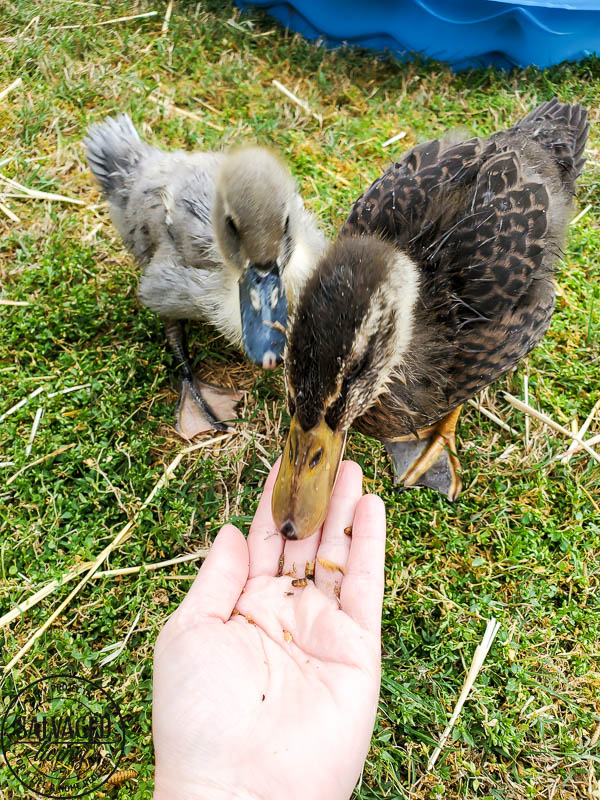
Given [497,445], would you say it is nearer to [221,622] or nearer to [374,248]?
[374,248]

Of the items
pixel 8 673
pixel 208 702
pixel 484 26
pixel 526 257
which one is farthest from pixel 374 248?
pixel 484 26

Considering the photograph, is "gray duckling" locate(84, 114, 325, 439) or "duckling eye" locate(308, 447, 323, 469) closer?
"duckling eye" locate(308, 447, 323, 469)

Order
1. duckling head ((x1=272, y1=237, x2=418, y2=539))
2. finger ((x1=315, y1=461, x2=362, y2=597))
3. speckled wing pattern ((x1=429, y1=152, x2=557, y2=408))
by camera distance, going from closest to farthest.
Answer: duckling head ((x1=272, y1=237, x2=418, y2=539)) < finger ((x1=315, y1=461, x2=362, y2=597)) < speckled wing pattern ((x1=429, y1=152, x2=557, y2=408))

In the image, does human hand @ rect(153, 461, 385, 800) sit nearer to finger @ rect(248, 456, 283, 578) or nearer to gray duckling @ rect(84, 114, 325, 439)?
finger @ rect(248, 456, 283, 578)

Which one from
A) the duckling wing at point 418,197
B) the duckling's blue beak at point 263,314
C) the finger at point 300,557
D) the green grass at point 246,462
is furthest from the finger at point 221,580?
the duckling wing at point 418,197

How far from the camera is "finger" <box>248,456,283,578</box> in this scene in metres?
2.33

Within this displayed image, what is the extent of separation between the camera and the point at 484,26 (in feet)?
14.2

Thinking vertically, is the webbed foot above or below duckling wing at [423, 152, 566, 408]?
below

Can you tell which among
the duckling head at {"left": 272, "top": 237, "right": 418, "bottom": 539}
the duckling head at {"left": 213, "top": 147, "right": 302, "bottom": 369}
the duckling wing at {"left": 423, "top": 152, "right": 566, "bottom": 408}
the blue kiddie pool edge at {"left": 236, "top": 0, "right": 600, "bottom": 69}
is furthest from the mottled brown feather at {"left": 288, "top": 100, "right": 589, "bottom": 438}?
the blue kiddie pool edge at {"left": 236, "top": 0, "right": 600, "bottom": 69}

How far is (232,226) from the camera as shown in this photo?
262 centimetres

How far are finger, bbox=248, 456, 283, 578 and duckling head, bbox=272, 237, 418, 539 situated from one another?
0.29 m

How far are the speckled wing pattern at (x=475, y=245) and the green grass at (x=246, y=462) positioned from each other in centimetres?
75

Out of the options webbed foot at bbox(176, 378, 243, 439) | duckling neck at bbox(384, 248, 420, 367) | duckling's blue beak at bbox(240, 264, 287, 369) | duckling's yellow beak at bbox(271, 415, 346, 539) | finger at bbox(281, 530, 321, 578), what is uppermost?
duckling neck at bbox(384, 248, 420, 367)

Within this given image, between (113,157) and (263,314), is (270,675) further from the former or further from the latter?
(113,157)
